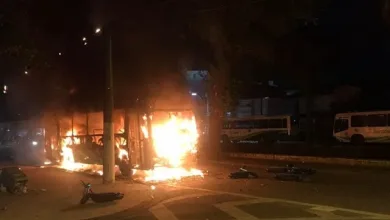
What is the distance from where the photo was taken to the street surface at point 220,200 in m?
10.9

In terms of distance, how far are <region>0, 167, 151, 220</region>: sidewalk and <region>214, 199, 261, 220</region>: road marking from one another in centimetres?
220

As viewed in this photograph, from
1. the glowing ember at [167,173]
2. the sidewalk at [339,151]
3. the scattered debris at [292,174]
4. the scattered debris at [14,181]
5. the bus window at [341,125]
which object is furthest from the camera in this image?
the bus window at [341,125]

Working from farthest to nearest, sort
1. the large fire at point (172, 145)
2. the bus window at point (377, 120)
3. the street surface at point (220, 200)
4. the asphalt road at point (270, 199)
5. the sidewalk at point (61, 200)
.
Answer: the bus window at point (377, 120)
the large fire at point (172, 145)
the sidewalk at point (61, 200)
the street surface at point (220, 200)
the asphalt road at point (270, 199)

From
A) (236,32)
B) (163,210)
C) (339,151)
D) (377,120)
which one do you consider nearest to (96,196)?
(163,210)

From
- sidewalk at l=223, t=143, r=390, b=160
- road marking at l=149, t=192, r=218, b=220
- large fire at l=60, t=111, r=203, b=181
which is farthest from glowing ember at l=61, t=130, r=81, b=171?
sidewalk at l=223, t=143, r=390, b=160

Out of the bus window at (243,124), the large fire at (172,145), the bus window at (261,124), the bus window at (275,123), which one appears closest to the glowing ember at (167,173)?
the large fire at (172,145)

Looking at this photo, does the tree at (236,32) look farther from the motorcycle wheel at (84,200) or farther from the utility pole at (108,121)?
the motorcycle wheel at (84,200)

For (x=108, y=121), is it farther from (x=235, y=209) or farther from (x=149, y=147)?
(x=235, y=209)

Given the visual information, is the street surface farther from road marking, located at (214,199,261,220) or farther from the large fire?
the large fire

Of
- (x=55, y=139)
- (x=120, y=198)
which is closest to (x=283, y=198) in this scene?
(x=120, y=198)

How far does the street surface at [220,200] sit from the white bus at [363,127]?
18240 millimetres

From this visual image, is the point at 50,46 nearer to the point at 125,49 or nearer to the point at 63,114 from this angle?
the point at 125,49

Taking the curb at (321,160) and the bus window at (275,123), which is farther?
the bus window at (275,123)

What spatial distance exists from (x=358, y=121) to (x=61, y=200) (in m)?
28.9
